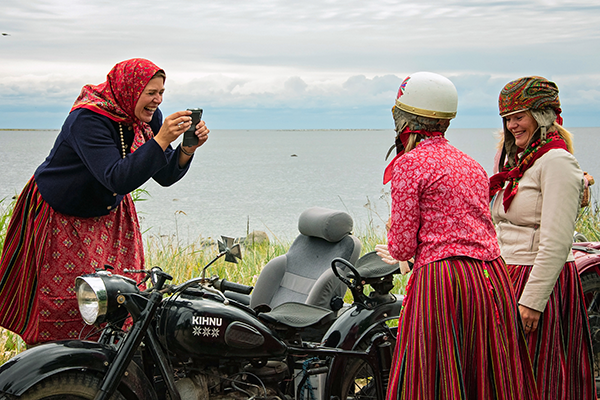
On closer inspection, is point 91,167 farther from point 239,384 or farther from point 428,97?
point 428,97

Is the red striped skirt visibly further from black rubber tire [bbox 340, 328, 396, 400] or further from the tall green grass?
the tall green grass

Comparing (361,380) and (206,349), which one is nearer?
(206,349)

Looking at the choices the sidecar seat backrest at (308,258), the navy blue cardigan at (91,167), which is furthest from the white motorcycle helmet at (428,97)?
the sidecar seat backrest at (308,258)

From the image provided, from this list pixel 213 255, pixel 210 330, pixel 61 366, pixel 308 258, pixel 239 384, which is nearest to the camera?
pixel 61 366

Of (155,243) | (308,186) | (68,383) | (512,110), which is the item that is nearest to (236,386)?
(68,383)

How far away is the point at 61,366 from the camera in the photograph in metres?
2.17

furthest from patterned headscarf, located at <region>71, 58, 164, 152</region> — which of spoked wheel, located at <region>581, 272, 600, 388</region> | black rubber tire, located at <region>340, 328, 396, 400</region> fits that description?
spoked wheel, located at <region>581, 272, 600, 388</region>

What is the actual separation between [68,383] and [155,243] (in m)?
4.65

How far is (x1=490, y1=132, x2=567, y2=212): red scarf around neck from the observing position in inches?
105

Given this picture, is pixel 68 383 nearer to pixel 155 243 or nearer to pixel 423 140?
pixel 423 140

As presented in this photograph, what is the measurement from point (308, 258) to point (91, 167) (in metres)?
1.82

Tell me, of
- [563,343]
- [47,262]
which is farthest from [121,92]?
[563,343]

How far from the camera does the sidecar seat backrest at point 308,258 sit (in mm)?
3883

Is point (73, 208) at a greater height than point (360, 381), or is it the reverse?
point (73, 208)
